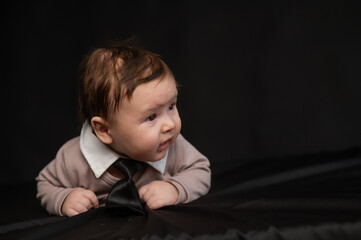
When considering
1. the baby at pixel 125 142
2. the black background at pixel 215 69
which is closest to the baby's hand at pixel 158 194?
the baby at pixel 125 142

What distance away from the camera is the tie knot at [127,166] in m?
1.44

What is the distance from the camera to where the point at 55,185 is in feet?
5.11

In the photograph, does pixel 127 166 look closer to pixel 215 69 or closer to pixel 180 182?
pixel 180 182

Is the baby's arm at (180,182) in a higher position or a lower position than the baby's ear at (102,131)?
lower

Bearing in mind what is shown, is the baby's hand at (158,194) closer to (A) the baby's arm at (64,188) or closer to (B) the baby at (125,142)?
(B) the baby at (125,142)

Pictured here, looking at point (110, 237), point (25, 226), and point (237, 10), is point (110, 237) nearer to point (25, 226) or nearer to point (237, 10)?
point (25, 226)

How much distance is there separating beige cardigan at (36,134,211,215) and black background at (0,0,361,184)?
0.63 m

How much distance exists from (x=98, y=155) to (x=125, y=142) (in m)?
0.15

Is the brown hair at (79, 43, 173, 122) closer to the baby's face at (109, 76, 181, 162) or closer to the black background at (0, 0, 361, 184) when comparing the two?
the baby's face at (109, 76, 181, 162)

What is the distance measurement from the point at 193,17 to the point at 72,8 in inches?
21.5

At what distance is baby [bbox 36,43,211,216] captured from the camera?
1.30 metres

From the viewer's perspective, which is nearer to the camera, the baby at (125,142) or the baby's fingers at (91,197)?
the baby at (125,142)

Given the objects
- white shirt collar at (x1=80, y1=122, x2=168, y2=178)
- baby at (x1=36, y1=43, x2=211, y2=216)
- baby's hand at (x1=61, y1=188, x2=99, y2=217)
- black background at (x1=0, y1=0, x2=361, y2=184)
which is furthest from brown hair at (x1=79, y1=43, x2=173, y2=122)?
black background at (x1=0, y1=0, x2=361, y2=184)

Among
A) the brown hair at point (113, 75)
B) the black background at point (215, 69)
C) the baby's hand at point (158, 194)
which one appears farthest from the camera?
the black background at point (215, 69)
